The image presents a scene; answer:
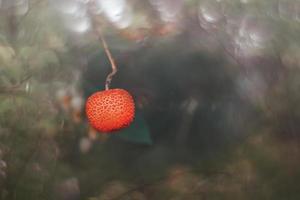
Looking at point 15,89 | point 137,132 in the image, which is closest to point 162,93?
point 137,132

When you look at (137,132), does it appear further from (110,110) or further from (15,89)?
(15,89)

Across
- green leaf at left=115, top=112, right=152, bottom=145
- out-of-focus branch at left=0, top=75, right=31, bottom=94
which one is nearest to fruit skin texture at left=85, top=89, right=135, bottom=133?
green leaf at left=115, top=112, right=152, bottom=145

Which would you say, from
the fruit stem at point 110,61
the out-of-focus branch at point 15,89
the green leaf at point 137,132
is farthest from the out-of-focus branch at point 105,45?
the out-of-focus branch at point 15,89

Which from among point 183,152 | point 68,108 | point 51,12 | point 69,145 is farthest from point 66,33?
point 183,152

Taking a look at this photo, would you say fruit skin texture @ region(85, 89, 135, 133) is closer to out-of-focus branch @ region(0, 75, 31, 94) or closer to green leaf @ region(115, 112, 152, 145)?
Result: green leaf @ region(115, 112, 152, 145)

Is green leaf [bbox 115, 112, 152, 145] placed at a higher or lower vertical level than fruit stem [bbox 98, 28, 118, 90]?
lower

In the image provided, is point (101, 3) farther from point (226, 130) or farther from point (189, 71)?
point (226, 130)

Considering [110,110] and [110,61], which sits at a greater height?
[110,61]
